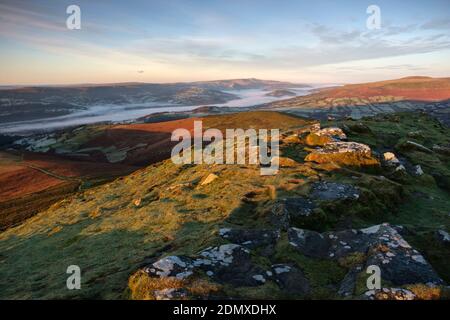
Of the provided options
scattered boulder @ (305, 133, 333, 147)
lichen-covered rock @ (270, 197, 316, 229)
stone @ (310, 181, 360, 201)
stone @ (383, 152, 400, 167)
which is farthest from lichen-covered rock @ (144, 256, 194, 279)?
scattered boulder @ (305, 133, 333, 147)

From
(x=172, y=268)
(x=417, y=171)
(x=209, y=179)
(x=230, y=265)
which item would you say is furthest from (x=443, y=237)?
(x=209, y=179)

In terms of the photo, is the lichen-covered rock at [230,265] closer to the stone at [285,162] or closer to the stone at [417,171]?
the stone at [285,162]

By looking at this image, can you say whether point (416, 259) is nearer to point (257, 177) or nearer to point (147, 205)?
point (257, 177)

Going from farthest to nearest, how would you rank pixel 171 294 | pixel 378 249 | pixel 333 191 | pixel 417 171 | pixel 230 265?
pixel 417 171, pixel 333 191, pixel 378 249, pixel 230 265, pixel 171 294

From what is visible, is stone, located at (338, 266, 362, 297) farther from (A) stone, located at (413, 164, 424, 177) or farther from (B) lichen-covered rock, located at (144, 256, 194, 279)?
(A) stone, located at (413, 164, 424, 177)

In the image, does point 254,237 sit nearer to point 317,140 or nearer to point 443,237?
point 443,237
